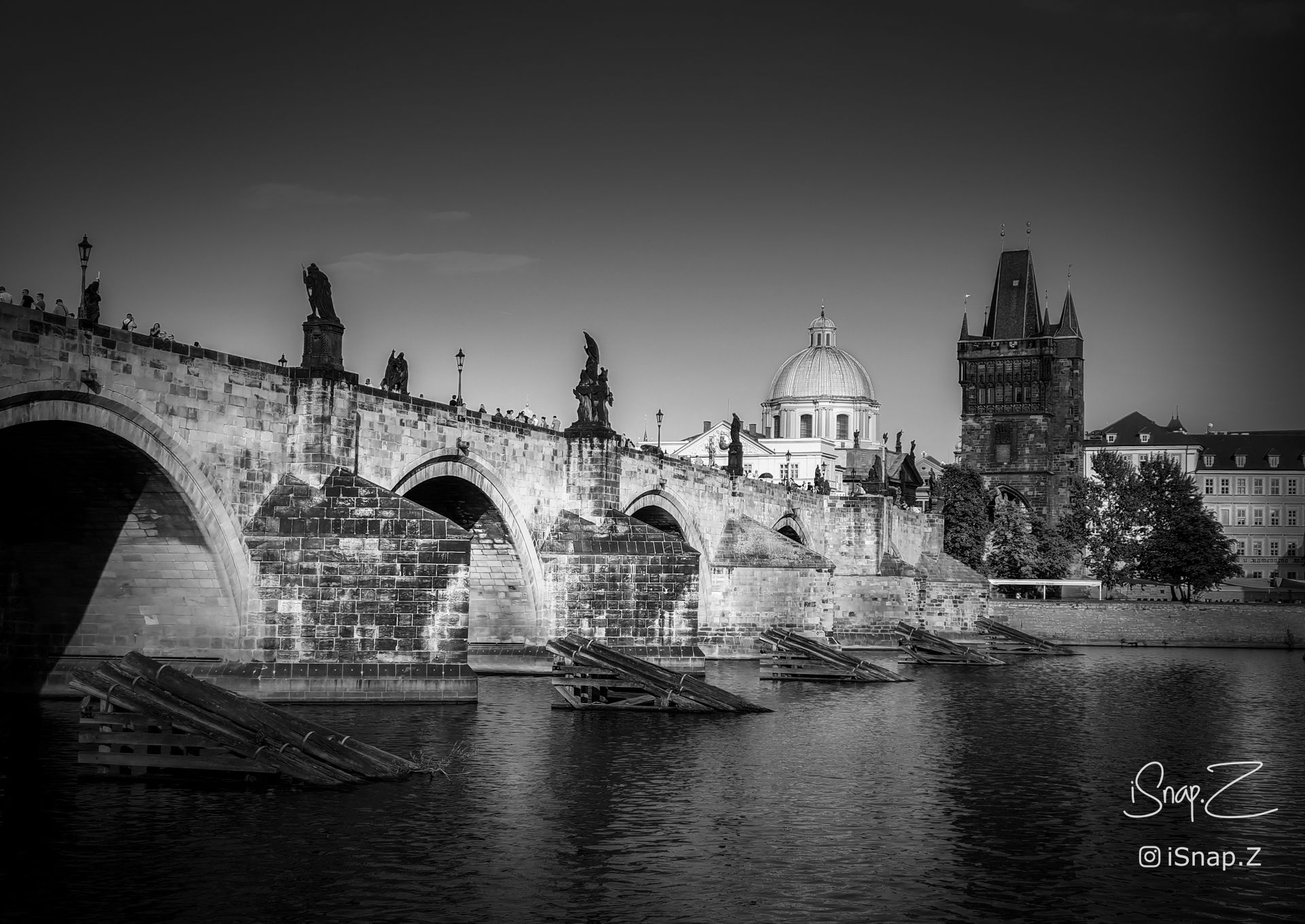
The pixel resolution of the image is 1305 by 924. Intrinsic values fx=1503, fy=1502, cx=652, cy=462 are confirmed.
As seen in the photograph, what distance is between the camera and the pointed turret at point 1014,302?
11800 centimetres

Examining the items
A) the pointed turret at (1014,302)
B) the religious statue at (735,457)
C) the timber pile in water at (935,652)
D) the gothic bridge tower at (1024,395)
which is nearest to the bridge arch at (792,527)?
the religious statue at (735,457)

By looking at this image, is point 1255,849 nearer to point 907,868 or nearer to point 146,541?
point 907,868

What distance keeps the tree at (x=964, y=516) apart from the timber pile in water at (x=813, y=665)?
5002cm

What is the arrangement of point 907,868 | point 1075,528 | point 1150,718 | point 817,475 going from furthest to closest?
1. point 1075,528
2. point 817,475
3. point 1150,718
4. point 907,868

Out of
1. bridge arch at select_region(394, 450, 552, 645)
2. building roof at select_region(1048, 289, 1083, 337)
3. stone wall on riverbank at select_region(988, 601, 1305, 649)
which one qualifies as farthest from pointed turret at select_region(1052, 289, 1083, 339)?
bridge arch at select_region(394, 450, 552, 645)

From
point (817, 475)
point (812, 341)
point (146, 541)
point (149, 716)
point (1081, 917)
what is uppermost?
point (812, 341)

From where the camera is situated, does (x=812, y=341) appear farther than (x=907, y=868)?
Yes

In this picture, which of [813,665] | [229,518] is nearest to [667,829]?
[229,518]

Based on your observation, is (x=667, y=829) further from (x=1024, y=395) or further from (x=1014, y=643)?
(x=1024, y=395)

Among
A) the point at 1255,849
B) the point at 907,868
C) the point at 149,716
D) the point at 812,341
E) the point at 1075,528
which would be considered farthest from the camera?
the point at 812,341

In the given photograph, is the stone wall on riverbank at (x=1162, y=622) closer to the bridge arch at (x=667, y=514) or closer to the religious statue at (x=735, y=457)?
the religious statue at (x=735, y=457)

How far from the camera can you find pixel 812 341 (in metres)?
145

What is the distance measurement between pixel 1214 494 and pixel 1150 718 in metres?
87.2

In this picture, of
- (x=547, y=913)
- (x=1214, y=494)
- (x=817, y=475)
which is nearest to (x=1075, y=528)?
(x=817, y=475)
